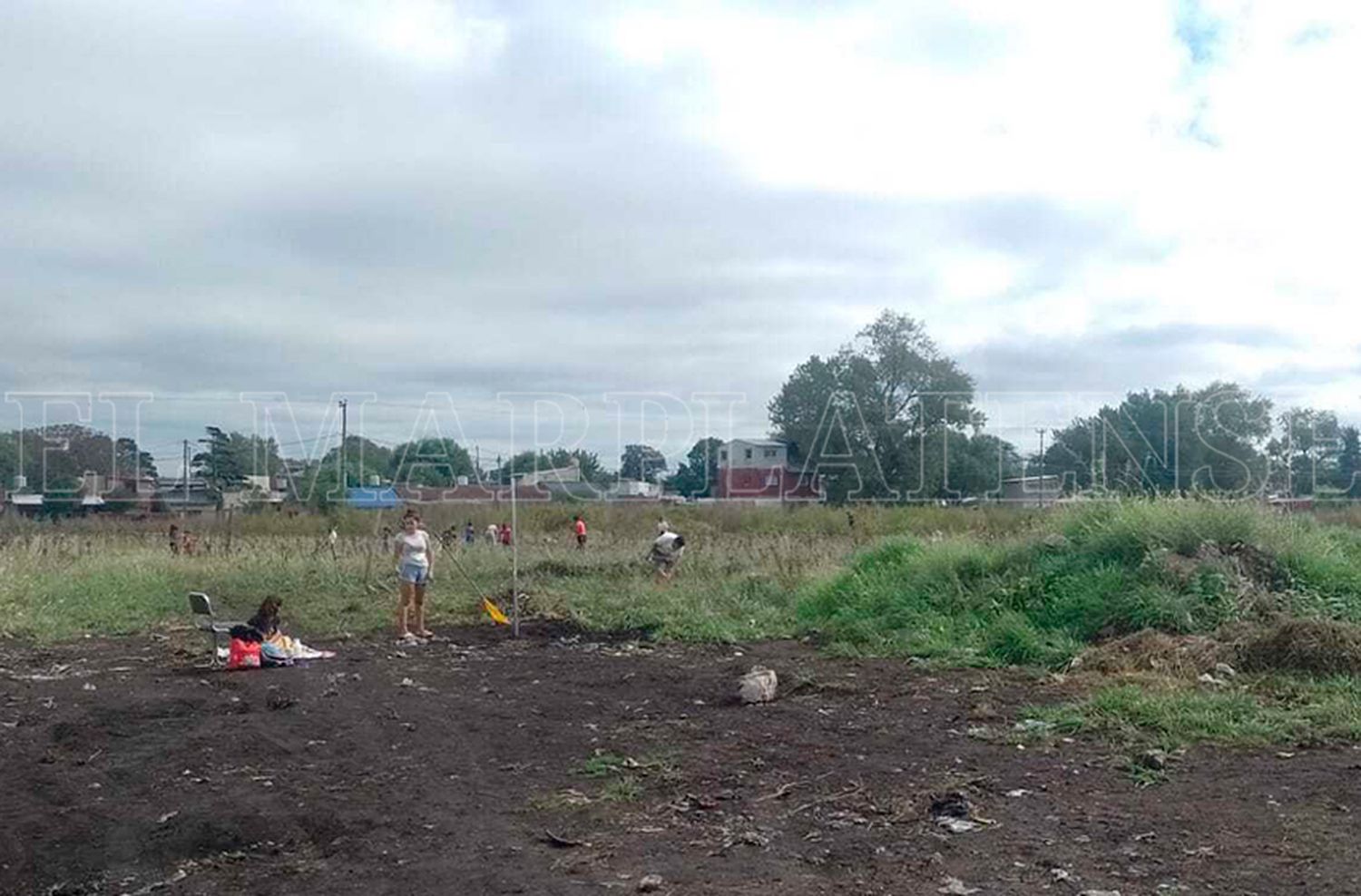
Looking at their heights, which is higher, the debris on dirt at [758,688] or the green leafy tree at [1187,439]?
the green leafy tree at [1187,439]

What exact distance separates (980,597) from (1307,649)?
11.8ft

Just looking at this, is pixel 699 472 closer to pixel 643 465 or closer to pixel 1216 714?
pixel 643 465

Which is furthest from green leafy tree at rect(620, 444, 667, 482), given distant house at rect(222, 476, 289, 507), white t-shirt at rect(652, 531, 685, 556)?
white t-shirt at rect(652, 531, 685, 556)

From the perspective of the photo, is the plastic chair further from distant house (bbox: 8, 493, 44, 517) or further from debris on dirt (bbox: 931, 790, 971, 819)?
distant house (bbox: 8, 493, 44, 517)

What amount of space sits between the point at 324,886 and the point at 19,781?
284cm

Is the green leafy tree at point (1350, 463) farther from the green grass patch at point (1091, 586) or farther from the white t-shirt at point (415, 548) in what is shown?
the white t-shirt at point (415, 548)

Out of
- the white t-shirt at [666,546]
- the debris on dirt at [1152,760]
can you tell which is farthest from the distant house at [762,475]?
the debris on dirt at [1152,760]

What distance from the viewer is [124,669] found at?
10.9 metres

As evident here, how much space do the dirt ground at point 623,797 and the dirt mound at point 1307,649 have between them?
164cm

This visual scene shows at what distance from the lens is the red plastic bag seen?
10.5m

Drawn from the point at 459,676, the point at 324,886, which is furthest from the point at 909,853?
the point at 459,676

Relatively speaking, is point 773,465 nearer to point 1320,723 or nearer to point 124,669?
point 124,669

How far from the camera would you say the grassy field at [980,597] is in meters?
8.39

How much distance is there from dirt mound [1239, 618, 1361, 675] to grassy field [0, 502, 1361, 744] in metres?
0.01
